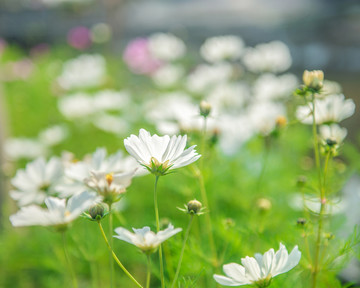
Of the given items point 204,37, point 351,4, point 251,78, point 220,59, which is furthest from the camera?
point 351,4

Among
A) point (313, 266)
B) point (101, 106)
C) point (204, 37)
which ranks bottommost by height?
point (204, 37)

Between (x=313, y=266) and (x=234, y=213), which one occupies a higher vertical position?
(x=313, y=266)

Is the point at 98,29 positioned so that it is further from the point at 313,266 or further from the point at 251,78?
the point at 313,266

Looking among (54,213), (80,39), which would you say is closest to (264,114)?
(54,213)

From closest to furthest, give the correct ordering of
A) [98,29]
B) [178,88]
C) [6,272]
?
1. [6,272]
2. [178,88]
3. [98,29]

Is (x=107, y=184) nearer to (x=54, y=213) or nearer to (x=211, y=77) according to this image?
(x=54, y=213)

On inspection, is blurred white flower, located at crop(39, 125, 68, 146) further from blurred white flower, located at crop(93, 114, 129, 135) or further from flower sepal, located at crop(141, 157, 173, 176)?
flower sepal, located at crop(141, 157, 173, 176)

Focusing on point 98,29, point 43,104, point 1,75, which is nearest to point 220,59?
point 43,104
